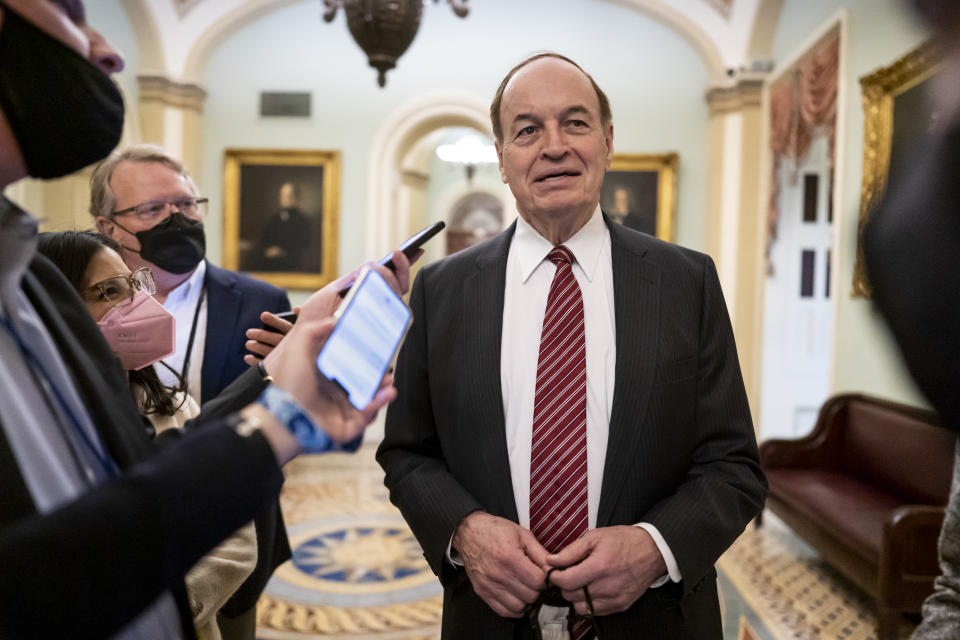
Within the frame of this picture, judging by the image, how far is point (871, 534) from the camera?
12.8 feet

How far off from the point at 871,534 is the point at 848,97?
3.64 m

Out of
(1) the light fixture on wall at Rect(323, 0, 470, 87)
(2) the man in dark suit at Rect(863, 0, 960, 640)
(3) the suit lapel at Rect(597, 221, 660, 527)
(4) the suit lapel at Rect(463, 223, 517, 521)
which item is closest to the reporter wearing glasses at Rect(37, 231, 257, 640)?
(4) the suit lapel at Rect(463, 223, 517, 521)

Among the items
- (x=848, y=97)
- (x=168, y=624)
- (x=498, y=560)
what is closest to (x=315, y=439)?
(x=168, y=624)

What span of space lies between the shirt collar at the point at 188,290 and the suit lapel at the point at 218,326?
0.03 meters

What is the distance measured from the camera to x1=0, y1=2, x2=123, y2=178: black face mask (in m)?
0.78

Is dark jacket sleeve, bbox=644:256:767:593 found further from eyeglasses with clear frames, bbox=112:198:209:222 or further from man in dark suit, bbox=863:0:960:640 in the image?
eyeglasses with clear frames, bbox=112:198:209:222

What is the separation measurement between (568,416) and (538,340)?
8.6 inches

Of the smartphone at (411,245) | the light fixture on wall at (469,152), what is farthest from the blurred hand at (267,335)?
the light fixture on wall at (469,152)

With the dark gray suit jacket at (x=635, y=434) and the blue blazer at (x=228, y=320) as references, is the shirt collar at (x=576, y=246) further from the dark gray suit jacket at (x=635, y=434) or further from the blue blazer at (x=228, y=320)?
the blue blazer at (x=228, y=320)

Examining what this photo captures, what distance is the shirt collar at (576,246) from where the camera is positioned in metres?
1.82

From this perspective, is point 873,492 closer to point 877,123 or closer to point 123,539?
point 877,123

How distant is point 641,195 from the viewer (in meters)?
8.16

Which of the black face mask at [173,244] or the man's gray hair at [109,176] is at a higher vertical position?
the man's gray hair at [109,176]

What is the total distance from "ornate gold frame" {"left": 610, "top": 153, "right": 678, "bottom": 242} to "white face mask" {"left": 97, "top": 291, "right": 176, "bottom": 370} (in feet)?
23.1
